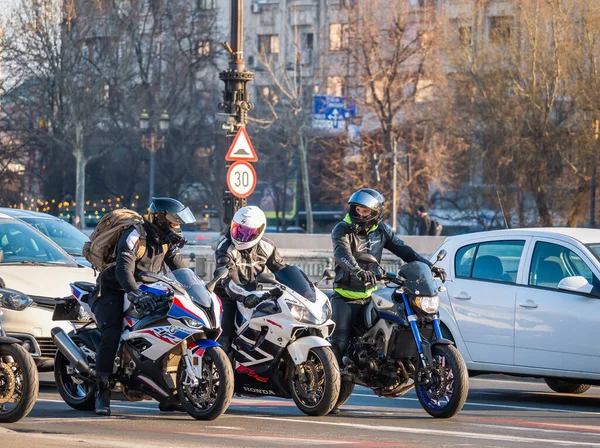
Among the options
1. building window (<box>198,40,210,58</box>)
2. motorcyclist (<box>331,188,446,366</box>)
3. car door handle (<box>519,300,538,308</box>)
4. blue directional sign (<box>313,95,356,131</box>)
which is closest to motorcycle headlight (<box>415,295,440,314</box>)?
motorcyclist (<box>331,188,446,366</box>)

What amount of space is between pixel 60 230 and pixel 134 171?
169 feet

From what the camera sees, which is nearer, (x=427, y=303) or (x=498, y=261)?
(x=427, y=303)

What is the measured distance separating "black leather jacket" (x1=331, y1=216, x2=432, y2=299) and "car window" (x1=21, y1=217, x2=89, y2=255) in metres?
6.42

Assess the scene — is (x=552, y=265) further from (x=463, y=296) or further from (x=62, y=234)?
(x=62, y=234)

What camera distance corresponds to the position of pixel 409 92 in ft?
166

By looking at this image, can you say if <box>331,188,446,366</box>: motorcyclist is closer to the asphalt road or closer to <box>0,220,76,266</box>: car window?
the asphalt road

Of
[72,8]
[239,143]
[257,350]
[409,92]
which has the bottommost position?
[257,350]

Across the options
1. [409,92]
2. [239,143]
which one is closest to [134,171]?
[409,92]

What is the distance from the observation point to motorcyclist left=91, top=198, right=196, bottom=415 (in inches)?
366

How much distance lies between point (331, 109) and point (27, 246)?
1453 inches

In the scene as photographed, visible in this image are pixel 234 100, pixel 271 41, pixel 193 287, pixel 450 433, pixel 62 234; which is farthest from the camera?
Answer: pixel 271 41

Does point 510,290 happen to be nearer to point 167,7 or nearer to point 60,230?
point 60,230

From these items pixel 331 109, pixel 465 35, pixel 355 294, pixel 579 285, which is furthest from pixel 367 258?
pixel 331 109

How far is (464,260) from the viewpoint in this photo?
479 inches
